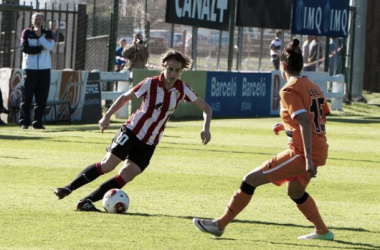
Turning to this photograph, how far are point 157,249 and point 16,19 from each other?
52.5 ft

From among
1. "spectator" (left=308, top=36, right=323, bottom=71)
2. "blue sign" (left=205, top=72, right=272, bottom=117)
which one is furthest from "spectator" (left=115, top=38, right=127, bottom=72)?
"spectator" (left=308, top=36, right=323, bottom=71)

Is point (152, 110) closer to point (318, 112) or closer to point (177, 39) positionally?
point (318, 112)

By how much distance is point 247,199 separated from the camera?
826 cm

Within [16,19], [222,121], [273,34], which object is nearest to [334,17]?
[273,34]

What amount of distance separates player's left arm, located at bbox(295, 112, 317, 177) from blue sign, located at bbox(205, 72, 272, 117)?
1800 cm

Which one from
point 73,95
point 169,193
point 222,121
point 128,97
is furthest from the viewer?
point 222,121

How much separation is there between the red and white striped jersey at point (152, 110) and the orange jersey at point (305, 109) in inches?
69.7

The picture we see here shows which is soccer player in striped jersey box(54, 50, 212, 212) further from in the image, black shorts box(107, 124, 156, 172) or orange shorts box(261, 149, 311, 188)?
orange shorts box(261, 149, 311, 188)

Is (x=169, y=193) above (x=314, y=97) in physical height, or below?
below

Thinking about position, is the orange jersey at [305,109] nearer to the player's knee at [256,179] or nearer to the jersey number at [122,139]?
the player's knee at [256,179]

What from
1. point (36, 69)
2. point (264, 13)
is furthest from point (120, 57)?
point (36, 69)

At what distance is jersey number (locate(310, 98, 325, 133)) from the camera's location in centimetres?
812

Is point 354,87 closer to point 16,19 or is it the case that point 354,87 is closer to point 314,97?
point 16,19

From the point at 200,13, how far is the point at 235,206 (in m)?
18.6
